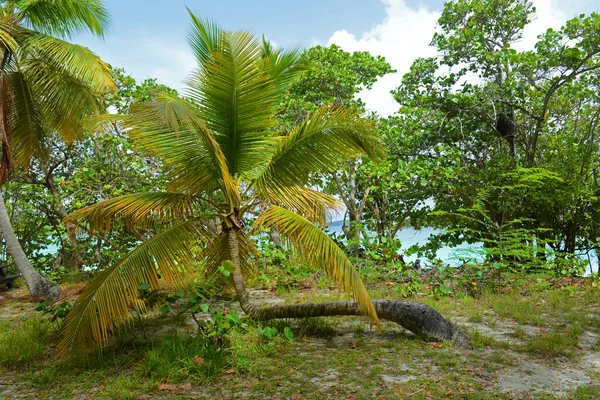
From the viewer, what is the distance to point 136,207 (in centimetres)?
534

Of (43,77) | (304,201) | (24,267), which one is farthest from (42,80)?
(304,201)

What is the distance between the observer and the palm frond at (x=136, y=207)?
538 centimetres

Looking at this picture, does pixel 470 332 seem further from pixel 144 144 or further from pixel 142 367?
pixel 144 144

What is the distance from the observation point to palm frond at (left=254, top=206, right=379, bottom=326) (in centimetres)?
479

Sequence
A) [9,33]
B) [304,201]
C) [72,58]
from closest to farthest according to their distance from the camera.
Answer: [304,201], [72,58], [9,33]

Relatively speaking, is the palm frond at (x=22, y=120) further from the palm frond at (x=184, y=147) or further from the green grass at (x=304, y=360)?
the palm frond at (x=184, y=147)

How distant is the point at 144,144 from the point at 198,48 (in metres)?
1.47

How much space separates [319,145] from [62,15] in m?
6.74

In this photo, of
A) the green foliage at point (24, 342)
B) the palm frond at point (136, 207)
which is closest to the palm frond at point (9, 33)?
the palm frond at point (136, 207)

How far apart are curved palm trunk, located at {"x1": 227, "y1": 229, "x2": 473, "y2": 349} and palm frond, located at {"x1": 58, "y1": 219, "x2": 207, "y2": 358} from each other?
39.1 inches

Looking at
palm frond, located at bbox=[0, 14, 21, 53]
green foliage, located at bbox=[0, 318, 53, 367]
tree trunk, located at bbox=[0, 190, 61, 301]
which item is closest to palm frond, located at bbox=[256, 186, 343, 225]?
green foliage, located at bbox=[0, 318, 53, 367]

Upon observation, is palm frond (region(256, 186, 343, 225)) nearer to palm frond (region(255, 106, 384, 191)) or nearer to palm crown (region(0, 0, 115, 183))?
palm frond (region(255, 106, 384, 191))

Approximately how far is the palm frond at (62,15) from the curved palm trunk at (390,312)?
6.35 metres

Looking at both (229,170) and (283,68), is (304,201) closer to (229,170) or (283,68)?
(229,170)
